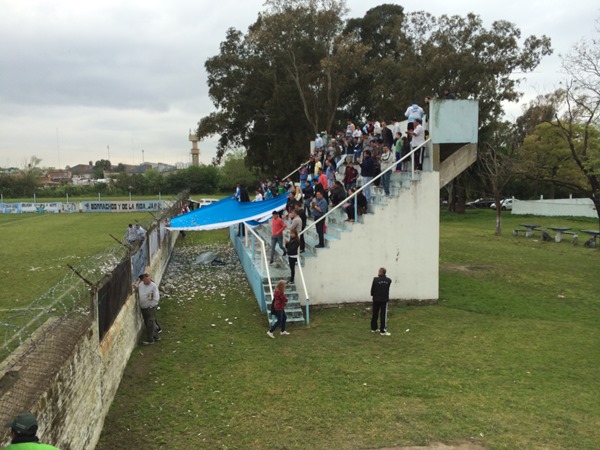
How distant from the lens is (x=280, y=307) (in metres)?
10.4

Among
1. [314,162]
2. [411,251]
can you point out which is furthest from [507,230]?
[411,251]

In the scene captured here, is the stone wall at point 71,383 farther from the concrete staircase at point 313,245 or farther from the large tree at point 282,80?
the large tree at point 282,80

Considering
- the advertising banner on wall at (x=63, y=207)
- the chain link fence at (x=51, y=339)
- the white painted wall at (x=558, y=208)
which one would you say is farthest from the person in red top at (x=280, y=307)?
the advertising banner on wall at (x=63, y=207)

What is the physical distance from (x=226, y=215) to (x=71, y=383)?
11112 mm

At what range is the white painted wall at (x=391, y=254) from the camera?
12.7 m

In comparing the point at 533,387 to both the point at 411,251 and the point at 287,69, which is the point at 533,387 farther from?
→ the point at 287,69

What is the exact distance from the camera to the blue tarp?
51.6 feet

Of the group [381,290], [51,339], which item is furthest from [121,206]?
[51,339]

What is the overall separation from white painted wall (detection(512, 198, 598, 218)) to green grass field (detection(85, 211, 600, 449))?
107ft

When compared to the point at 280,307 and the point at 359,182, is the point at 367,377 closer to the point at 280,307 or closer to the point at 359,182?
the point at 280,307

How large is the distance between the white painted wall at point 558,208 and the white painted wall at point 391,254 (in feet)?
116

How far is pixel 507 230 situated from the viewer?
31.7m

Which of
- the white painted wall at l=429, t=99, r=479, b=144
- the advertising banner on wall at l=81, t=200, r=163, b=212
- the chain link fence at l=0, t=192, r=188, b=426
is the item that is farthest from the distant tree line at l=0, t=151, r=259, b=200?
the chain link fence at l=0, t=192, r=188, b=426

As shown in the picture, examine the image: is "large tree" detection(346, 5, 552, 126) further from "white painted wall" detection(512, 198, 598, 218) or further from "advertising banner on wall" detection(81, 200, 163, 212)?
"advertising banner on wall" detection(81, 200, 163, 212)
